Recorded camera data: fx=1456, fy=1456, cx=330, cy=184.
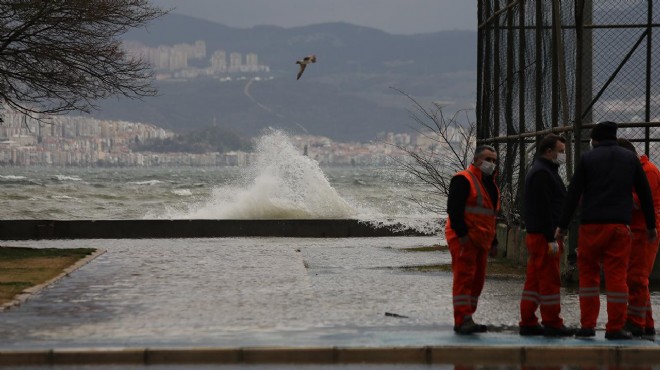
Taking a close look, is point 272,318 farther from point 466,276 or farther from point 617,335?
point 617,335

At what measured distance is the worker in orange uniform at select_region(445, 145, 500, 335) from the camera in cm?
1271

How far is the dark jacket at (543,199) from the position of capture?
41.5 feet

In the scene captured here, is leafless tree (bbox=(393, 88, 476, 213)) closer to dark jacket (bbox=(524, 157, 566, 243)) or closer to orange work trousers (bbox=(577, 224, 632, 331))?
dark jacket (bbox=(524, 157, 566, 243))

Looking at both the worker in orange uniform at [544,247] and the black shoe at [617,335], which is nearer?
the black shoe at [617,335]

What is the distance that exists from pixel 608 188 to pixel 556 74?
699 centimetres

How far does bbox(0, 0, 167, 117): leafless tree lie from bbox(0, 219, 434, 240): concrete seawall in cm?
607

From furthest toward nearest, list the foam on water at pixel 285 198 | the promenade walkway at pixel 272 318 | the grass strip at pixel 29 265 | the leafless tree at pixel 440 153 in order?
the foam on water at pixel 285 198, the leafless tree at pixel 440 153, the grass strip at pixel 29 265, the promenade walkway at pixel 272 318

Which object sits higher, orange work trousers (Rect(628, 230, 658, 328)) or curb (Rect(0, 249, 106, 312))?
orange work trousers (Rect(628, 230, 658, 328))

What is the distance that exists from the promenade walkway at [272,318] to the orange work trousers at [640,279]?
0.38m

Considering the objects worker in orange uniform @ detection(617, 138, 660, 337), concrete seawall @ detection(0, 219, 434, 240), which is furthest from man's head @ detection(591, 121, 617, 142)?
concrete seawall @ detection(0, 219, 434, 240)

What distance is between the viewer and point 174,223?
110 feet

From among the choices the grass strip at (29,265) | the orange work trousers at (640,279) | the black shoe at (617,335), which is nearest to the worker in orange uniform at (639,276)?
the orange work trousers at (640,279)

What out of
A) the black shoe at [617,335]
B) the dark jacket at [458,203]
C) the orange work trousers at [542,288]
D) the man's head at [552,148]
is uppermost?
the man's head at [552,148]

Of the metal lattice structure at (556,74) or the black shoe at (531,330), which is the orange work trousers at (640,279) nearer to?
the black shoe at (531,330)
